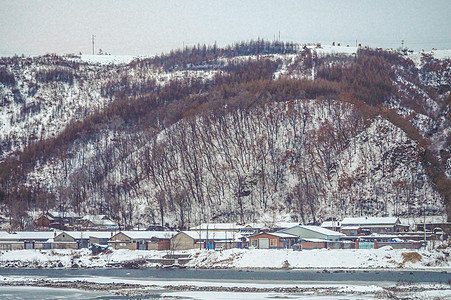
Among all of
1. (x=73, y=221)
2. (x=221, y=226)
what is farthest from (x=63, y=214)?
(x=221, y=226)

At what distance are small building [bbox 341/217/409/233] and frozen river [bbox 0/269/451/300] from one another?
42899 mm

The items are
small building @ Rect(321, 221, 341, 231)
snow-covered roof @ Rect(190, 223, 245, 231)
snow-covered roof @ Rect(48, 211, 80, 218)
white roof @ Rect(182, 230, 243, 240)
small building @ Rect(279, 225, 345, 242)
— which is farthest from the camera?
snow-covered roof @ Rect(48, 211, 80, 218)

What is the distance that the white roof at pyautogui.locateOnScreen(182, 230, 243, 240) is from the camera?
402 feet

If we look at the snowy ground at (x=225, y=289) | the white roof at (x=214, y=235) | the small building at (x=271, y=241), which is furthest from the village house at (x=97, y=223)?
the snowy ground at (x=225, y=289)

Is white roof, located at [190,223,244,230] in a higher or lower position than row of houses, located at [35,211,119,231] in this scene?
higher

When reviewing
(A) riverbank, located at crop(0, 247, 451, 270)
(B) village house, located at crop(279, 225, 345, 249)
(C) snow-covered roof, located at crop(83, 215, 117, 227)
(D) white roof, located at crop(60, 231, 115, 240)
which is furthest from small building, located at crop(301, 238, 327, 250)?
(C) snow-covered roof, located at crop(83, 215, 117, 227)

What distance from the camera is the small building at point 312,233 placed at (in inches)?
4614

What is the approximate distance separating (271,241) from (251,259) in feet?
56.9

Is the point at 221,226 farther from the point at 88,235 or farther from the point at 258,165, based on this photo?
the point at 258,165

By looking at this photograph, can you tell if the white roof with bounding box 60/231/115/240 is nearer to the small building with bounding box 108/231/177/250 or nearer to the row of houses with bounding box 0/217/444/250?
the row of houses with bounding box 0/217/444/250

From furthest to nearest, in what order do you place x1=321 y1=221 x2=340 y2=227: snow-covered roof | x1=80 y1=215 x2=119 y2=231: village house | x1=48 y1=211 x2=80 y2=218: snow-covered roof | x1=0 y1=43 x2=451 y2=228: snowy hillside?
x1=48 y1=211 x2=80 y2=218: snow-covered roof < x1=0 y1=43 x2=451 y2=228: snowy hillside < x1=80 y1=215 x2=119 y2=231: village house < x1=321 y1=221 x2=340 y2=227: snow-covered roof

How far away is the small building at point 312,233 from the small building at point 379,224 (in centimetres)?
960

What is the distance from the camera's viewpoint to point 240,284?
7025 cm

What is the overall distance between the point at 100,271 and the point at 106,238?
3603 cm
